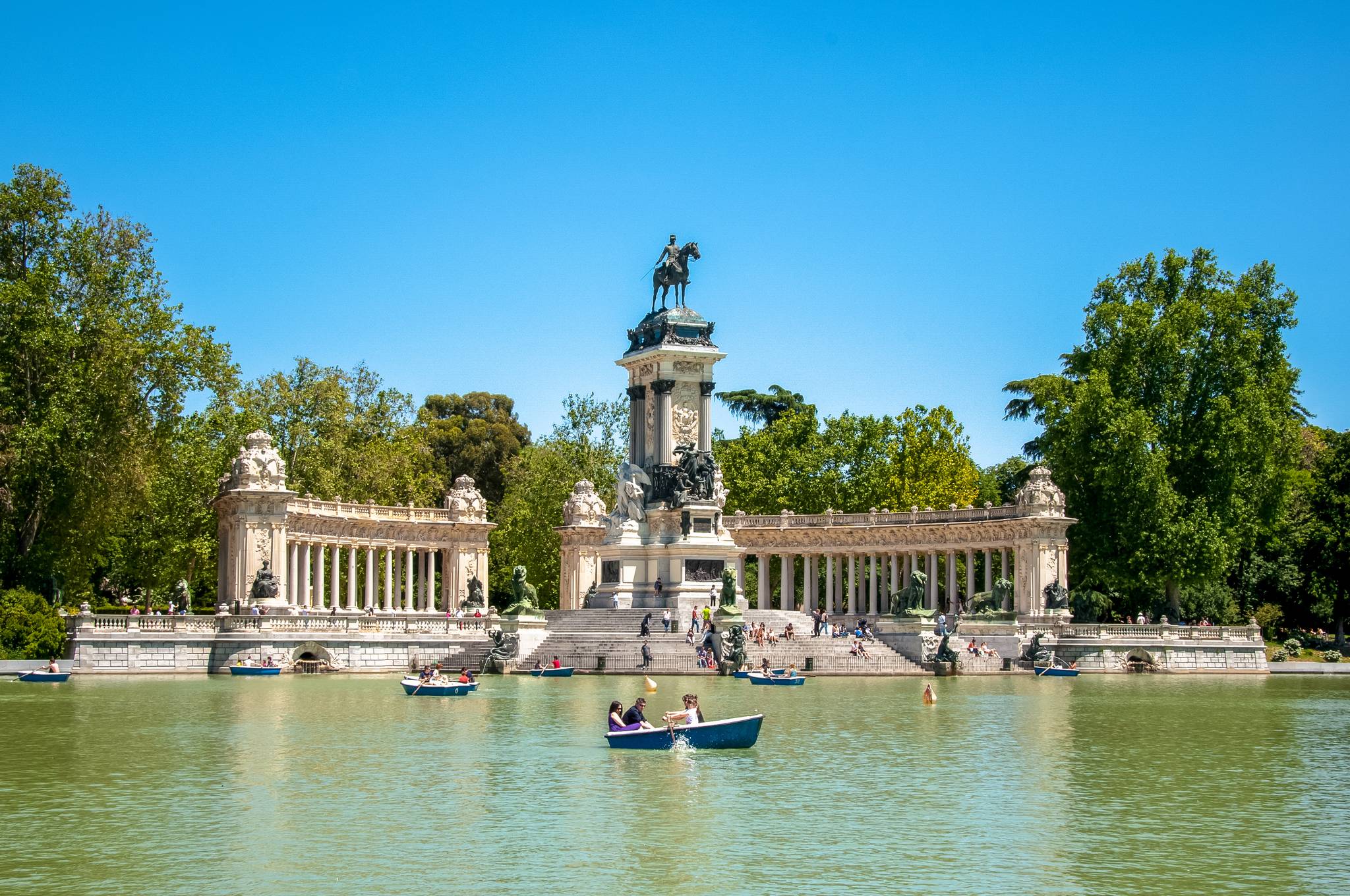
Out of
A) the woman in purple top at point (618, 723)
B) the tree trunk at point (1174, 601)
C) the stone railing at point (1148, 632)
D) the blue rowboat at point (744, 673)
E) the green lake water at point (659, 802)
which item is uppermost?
the tree trunk at point (1174, 601)

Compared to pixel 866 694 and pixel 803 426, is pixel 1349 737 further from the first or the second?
pixel 803 426

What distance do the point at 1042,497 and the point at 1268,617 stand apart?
17.7m

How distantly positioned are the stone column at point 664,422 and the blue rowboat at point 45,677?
82.5ft

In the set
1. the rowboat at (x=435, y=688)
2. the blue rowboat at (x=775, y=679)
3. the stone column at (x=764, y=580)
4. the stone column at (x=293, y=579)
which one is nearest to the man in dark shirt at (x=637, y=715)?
the rowboat at (x=435, y=688)

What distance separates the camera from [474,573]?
77.1 m

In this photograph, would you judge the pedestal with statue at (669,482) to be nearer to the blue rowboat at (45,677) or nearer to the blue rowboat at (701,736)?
the blue rowboat at (45,677)

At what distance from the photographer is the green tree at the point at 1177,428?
63406mm

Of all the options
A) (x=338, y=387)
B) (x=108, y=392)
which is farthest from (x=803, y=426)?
(x=108, y=392)

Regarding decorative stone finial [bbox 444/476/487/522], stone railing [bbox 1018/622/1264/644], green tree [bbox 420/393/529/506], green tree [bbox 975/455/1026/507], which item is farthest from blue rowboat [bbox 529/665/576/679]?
green tree [bbox 420/393/529/506]

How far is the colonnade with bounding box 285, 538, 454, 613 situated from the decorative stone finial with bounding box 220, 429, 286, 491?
12.5 feet

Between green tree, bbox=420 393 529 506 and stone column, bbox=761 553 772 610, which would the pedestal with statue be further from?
green tree, bbox=420 393 529 506

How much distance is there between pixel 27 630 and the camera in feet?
179

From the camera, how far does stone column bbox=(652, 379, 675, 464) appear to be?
63.6 m

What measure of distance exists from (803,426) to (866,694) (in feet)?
135
